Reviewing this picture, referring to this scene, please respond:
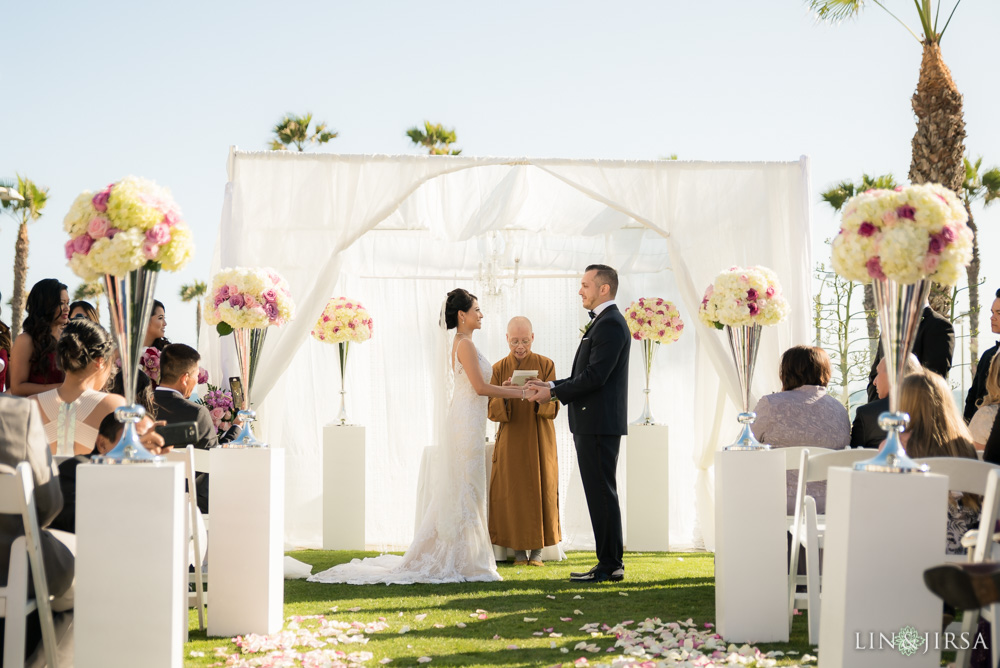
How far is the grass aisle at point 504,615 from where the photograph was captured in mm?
3834

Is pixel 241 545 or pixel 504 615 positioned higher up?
pixel 241 545

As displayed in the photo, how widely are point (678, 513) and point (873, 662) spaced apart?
17.9ft

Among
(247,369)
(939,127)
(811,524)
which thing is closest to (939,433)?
(811,524)

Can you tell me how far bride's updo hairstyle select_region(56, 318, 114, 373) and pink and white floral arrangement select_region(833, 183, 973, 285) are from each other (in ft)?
9.90

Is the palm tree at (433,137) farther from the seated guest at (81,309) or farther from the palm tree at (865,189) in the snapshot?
the seated guest at (81,309)

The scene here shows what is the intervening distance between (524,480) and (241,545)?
291cm

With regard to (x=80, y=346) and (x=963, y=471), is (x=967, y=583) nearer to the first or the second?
(x=963, y=471)

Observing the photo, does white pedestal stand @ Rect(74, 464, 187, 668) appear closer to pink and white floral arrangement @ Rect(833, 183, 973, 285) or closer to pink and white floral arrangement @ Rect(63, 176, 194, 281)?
pink and white floral arrangement @ Rect(63, 176, 194, 281)

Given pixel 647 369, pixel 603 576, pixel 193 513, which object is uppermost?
pixel 647 369

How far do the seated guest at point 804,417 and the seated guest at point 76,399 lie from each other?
3.13 m

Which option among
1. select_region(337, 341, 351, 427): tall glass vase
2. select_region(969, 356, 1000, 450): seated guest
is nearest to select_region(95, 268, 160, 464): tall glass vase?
select_region(969, 356, 1000, 450): seated guest

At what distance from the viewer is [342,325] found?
7.32 metres

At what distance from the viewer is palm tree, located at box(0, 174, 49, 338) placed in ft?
71.7

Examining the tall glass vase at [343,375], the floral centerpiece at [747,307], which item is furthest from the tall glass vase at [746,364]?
the tall glass vase at [343,375]
